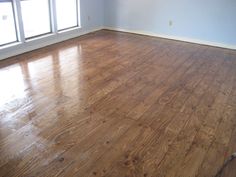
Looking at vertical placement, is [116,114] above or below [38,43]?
below

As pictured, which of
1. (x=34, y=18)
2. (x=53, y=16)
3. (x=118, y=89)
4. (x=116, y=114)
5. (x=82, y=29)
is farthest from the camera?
(x=82, y=29)

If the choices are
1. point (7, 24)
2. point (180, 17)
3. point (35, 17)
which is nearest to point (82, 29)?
point (35, 17)

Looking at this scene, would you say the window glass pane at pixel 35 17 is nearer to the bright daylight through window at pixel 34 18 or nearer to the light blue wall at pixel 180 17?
the bright daylight through window at pixel 34 18

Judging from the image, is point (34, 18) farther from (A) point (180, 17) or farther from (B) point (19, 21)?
(A) point (180, 17)

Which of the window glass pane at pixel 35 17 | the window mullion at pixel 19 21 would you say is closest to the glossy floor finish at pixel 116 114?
the window mullion at pixel 19 21

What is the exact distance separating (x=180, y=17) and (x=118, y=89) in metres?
2.85

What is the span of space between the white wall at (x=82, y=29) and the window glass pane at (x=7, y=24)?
6.4 inches

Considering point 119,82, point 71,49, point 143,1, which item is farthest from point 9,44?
point 143,1

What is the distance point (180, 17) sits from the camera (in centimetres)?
496

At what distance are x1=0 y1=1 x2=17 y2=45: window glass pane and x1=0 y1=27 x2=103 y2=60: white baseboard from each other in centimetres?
15

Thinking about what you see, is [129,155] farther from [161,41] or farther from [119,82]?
[161,41]

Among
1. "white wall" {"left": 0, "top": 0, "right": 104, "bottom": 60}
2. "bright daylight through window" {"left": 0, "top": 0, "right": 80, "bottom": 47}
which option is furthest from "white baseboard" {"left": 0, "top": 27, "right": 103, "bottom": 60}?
"bright daylight through window" {"left": 0, "top": 0, "right": 80, "bottom": 47}

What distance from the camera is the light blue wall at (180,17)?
4578 mm

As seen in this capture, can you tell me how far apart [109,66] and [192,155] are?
82.1 inches
